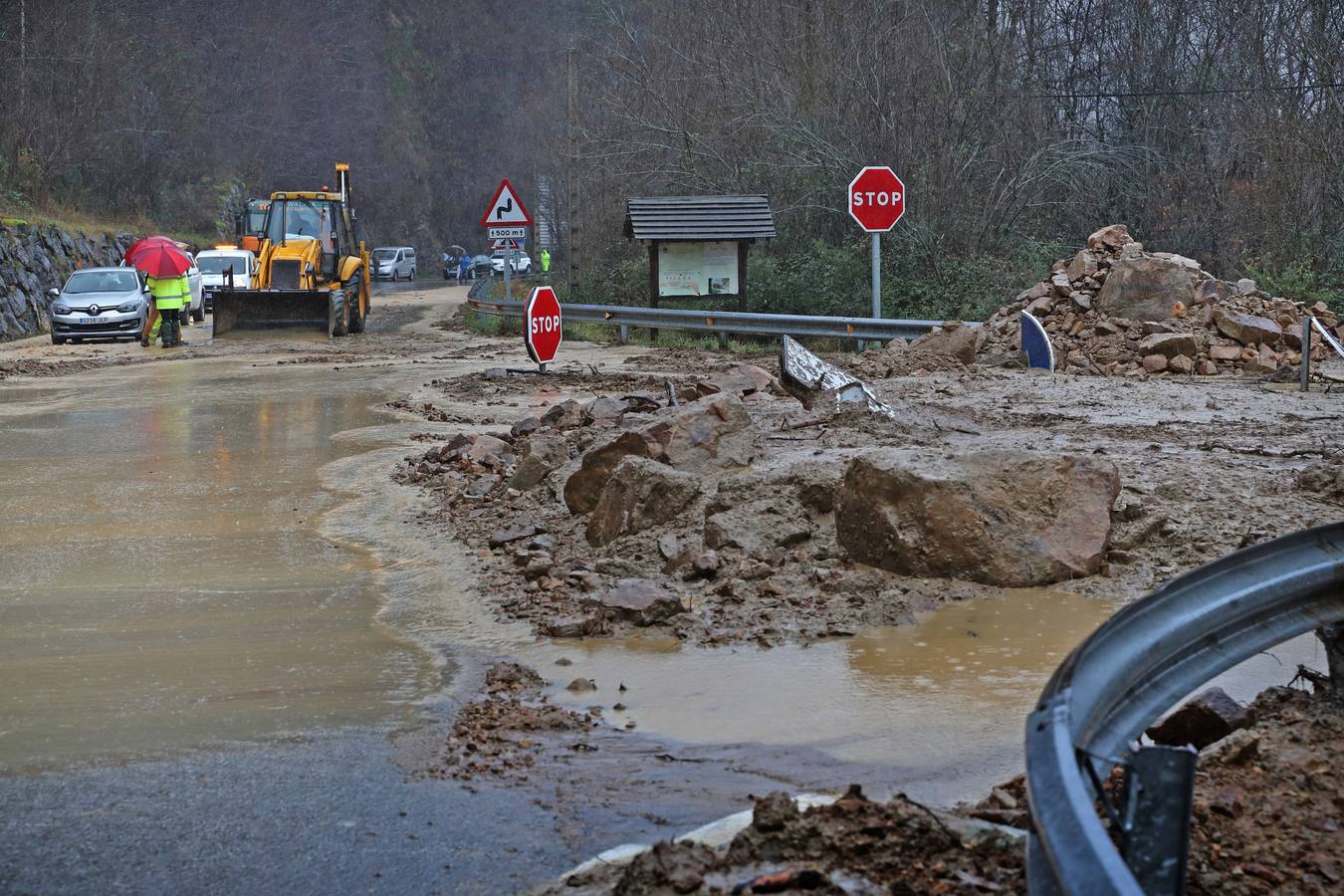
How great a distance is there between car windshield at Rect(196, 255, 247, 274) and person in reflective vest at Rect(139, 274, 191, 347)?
42.7 ft

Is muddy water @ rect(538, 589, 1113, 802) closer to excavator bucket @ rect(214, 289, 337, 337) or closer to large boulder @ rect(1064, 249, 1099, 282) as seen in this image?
large boulder @ rect(1064, 249, 1099, 282)

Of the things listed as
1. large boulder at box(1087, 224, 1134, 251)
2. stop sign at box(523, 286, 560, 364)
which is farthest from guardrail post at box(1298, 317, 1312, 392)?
stop sign at box(523, 286, 560, 364)

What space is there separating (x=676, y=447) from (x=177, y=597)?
345 centimetres

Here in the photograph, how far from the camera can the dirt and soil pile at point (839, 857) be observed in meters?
3.56

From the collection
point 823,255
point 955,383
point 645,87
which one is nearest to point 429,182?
point 645,87

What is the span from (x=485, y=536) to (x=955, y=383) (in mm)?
7562

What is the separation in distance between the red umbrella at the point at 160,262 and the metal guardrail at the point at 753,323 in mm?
7341

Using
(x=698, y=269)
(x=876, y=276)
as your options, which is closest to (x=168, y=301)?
(x=698, y=269)

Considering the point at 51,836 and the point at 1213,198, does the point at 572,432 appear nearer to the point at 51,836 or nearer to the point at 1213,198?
the point at 51,836

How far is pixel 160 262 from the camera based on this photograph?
2711 cm

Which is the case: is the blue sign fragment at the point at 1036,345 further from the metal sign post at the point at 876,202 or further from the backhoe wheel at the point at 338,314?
the backhoe wheel at the point at 338,314

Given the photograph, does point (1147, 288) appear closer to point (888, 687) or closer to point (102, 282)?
point (888, 687)

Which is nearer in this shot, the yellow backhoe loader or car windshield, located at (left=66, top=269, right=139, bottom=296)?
the yellow backhoe loader

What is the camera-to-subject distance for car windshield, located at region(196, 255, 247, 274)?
132ft
